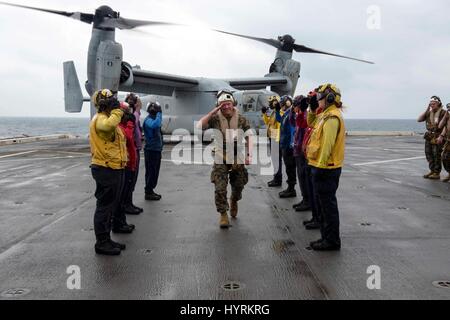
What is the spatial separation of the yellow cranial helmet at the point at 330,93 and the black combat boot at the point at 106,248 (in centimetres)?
309

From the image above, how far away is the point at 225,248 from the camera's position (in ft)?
16.7

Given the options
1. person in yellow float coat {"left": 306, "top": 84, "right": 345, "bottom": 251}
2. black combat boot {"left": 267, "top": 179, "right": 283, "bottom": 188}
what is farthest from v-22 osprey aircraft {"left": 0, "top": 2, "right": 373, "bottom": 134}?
person in yellow float coat {"left": 306, "top": 84, "right": 345, "bottom": 251}

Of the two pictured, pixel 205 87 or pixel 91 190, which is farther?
pixel 205 87

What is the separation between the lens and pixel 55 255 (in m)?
4.82

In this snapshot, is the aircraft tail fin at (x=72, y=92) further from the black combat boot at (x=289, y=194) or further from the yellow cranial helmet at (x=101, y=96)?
the yellow cranial helmet at (x=101, y=96)

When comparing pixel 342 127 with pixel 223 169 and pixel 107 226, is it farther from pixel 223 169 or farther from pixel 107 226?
pixel 107 226

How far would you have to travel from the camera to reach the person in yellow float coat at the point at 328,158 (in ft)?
16.0

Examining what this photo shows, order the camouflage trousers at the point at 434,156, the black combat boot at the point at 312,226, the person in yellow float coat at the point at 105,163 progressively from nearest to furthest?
1. the person in yellow float coat at the point at 105,163
2. the black combat boot at the point at 312,226
3. the camouflage trousers at the point at 434,156

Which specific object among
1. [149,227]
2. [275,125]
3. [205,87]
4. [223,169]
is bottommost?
[149,227]

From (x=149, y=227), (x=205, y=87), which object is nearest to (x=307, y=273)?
(x=149, y=227)

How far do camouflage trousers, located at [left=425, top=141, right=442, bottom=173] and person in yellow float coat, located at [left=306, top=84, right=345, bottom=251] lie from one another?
23.9ft

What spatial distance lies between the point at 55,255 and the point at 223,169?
2.61 meters

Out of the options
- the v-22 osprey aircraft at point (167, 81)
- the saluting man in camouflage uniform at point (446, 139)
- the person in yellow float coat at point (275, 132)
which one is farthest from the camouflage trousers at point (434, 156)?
the v-22 osprey aircraft at point (167, 81)

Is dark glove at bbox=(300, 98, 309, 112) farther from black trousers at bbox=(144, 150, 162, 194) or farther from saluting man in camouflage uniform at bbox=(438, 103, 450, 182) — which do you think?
saluting man in camouflage uniform at bbox=(438, 103, 450, 182)
